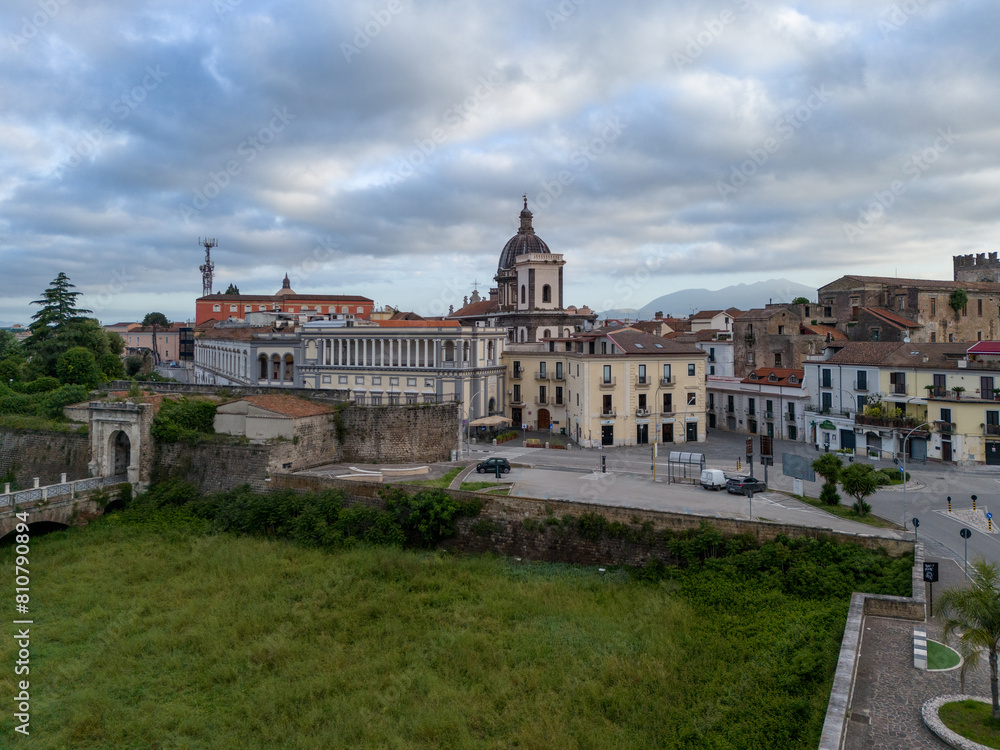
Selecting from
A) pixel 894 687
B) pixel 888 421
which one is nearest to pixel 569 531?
pixel 894 687

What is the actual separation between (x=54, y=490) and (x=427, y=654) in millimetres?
21960

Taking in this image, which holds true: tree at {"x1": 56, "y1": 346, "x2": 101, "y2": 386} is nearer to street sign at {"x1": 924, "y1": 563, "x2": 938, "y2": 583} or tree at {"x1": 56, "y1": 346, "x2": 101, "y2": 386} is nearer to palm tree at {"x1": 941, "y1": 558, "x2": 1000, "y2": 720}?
street sign at {"x1": 924, "y1": 563, "x2": 938, "y2": 583}

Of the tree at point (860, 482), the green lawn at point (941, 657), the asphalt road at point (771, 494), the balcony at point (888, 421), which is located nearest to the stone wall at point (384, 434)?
the asphalt road at point (771, 494)

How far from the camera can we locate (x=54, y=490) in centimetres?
3016

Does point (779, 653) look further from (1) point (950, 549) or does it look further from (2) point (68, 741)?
(2) point (68, 741)

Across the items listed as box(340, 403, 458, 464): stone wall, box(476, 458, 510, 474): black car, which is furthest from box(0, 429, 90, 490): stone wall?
box(476, 458, 510, 474): black car

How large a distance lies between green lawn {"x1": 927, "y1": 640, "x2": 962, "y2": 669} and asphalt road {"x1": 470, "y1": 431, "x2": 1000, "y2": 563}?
7.36 m

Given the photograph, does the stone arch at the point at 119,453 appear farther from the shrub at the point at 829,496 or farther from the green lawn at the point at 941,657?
the green lawn at the point at 941,657

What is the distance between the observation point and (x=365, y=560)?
84.1ft

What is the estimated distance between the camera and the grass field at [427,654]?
49.3ft

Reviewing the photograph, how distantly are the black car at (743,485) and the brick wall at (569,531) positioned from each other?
248 inches

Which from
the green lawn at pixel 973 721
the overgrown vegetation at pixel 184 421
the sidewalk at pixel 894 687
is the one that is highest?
the overgrown vegetation at pixel 184 421

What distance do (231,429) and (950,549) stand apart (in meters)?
32.4

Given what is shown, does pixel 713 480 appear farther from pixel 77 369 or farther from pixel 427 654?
pixel 77 369
